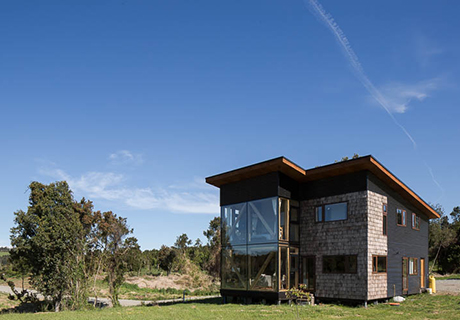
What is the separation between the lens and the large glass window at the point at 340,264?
57.9 feet

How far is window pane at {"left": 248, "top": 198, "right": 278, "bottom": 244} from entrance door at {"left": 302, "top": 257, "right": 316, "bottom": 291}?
→ 207 cm

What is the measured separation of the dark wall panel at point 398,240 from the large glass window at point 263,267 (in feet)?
16.2

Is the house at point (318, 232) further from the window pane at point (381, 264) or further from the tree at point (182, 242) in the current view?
the tree at point (182, 242)

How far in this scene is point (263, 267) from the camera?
62.1 ft

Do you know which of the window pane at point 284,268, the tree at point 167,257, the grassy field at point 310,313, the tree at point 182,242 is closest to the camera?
the grassy field at point 310,313

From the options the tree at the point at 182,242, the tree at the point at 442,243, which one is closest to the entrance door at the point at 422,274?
the tree at the point at 442,243

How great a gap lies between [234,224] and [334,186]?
5.13 m

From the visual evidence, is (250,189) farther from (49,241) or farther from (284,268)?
(49,241)

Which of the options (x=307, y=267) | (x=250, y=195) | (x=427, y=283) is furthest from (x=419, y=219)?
(x=250, y=195)

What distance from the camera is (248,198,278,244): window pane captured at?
18709 mm

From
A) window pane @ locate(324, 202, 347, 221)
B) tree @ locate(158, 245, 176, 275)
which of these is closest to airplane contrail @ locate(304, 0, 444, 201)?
window pane @ locate(324, 202, 347, 221)

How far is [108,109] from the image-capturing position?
20.0 meters

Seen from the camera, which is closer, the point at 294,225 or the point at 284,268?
the point at 284,268

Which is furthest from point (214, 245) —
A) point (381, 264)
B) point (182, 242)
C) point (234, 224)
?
point (381, 264)
